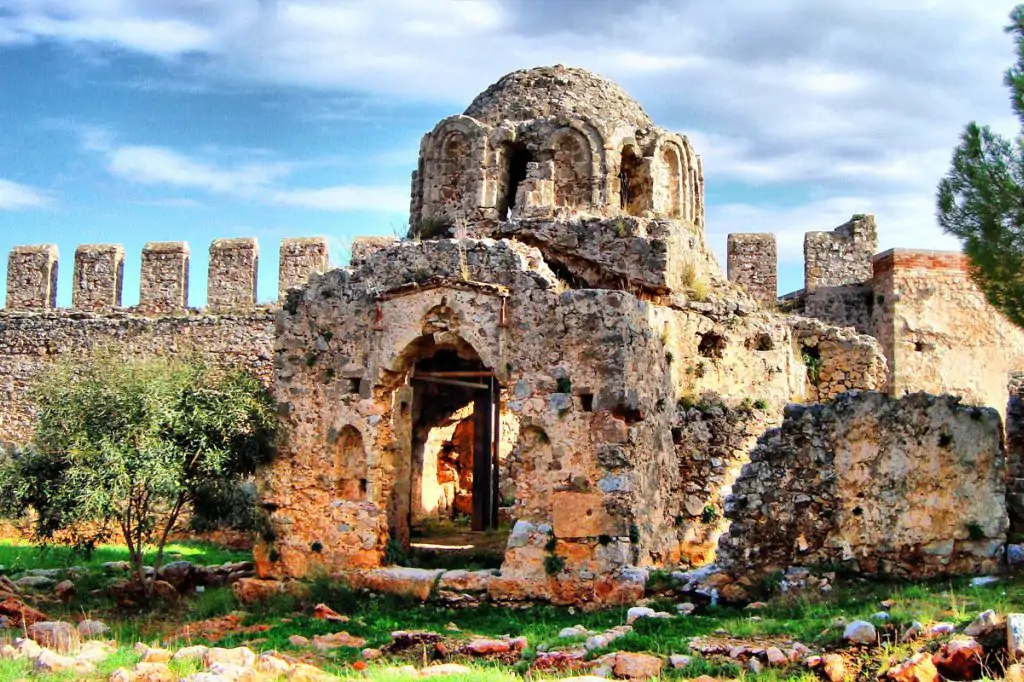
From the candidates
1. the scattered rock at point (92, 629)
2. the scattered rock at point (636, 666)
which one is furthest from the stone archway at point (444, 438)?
the scattered rock at point (636, 666)

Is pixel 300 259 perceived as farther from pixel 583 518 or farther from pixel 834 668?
pixel 834 668

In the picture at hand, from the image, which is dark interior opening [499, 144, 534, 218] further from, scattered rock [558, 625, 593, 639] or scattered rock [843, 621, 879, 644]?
scattered rock [843, 621, 879, 644]

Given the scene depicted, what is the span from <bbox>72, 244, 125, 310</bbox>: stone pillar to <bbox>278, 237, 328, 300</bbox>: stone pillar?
3.78 m

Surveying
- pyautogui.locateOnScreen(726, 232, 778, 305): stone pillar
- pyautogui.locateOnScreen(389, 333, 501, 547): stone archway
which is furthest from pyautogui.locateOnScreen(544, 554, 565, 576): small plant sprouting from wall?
pyautogui.locateOnScreen(726, 232, 778, 305): stone pillar

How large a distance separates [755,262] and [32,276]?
617 inches

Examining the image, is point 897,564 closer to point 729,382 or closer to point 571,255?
point 729,382

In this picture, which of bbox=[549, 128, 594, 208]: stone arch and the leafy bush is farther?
bbox=[549, 128, 594, 208]: stone arch

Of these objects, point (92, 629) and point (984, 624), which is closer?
point (984, 624)

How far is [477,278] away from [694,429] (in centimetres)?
337

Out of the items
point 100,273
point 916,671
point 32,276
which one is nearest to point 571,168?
point 916,671

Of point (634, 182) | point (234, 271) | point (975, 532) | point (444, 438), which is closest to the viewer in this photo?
point (975, 532)

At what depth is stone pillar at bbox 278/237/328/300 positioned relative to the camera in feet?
76.5

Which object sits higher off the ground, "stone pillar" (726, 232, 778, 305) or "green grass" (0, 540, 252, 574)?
"stone pillar" (726, 232, 778, 305)

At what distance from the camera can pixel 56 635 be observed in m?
11.8
